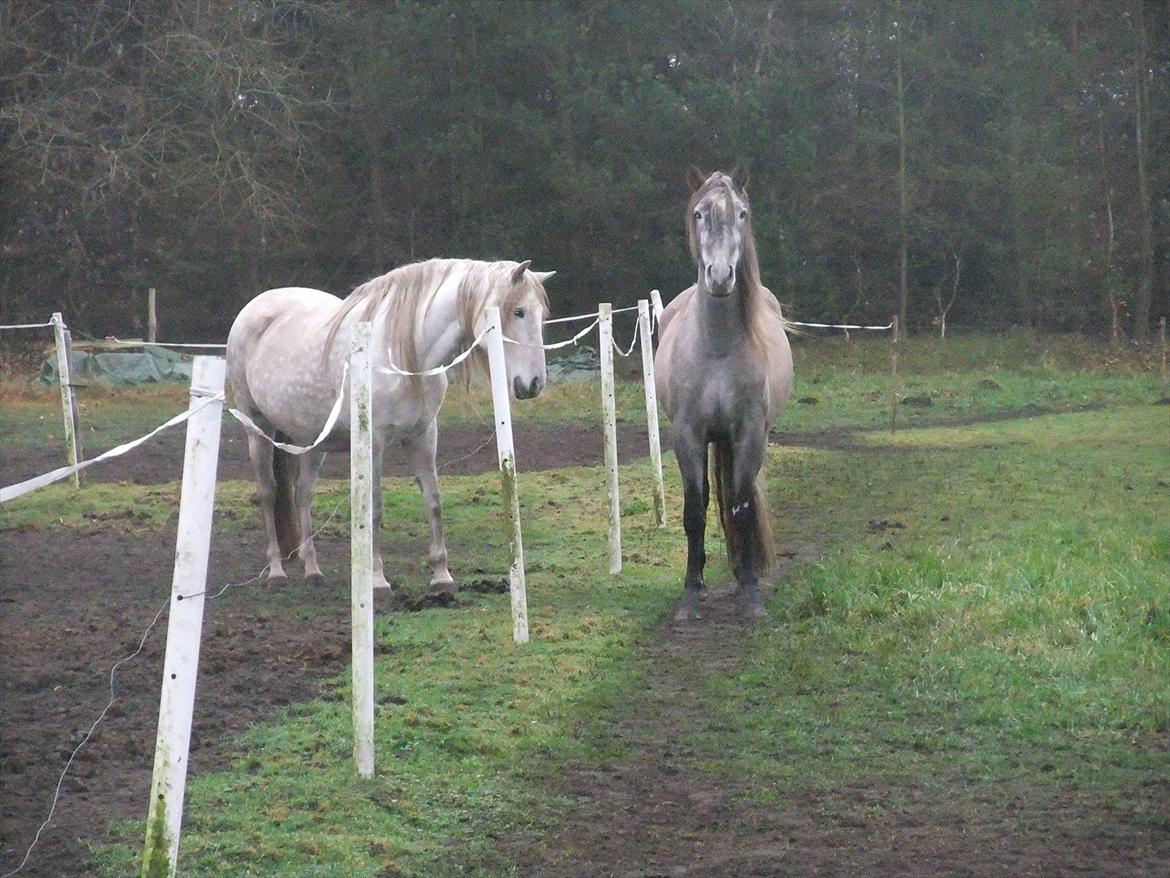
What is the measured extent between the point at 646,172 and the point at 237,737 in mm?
20232

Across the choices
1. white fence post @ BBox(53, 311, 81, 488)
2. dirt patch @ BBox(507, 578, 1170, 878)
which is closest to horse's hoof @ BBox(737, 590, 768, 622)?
dirt patch @ BBox(507, 578, 1170, 878)

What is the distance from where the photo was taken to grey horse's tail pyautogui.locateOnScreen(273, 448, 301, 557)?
7797 millimetres

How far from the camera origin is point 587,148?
81.7ft

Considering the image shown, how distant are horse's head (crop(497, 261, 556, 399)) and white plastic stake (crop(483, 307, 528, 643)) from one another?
636 mm

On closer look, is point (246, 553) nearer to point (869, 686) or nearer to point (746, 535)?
point (746, 535)

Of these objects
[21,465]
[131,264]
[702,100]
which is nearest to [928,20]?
[702,100]

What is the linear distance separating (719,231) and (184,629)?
3813 mm

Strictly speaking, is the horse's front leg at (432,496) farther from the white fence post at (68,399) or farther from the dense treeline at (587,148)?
the dense treeline at (587,148)

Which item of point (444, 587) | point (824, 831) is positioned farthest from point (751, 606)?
point (824, 831)

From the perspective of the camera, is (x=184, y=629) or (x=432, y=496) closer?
(x=184, y=629)

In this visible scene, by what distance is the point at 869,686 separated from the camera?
17.0 ft

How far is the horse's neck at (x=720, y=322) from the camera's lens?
653 cm

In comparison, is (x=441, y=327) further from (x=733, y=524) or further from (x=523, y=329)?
(x=733, y=524)

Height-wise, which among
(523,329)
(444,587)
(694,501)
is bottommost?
(444,587)
